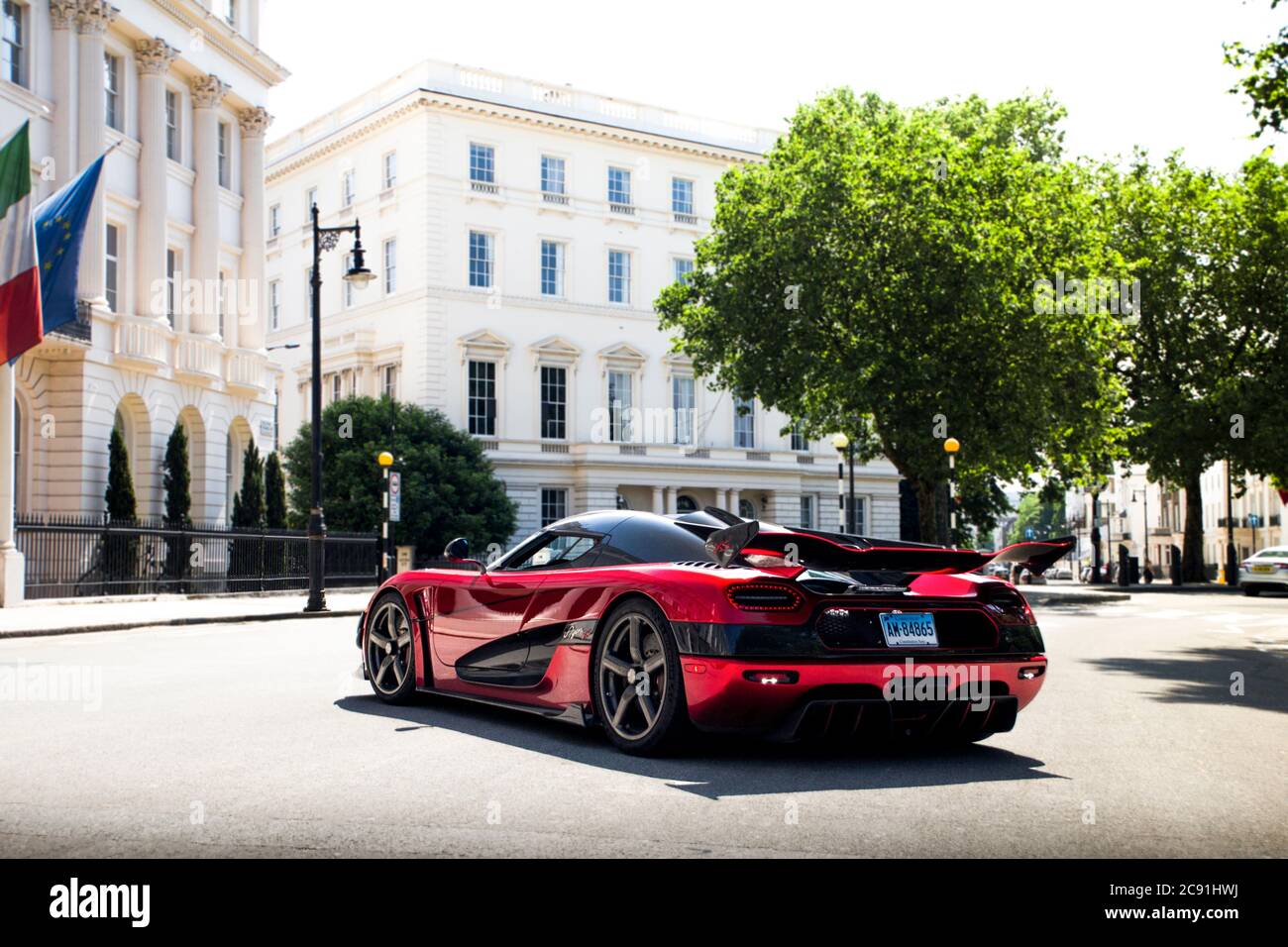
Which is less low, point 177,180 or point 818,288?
point 177,180

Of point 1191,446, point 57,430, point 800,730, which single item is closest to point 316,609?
point 57,430

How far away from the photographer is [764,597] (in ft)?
21.8

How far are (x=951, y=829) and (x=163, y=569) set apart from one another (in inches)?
1078

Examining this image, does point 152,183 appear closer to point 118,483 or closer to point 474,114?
point 118,483

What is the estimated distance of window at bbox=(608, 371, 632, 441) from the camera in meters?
58.5

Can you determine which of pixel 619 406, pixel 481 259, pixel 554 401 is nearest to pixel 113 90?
pixel 481 259

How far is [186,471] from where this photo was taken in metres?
37.5

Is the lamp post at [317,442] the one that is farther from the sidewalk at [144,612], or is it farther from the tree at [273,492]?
the tree at [273,492]

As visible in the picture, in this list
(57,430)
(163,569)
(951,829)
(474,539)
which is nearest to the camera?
(951,829)

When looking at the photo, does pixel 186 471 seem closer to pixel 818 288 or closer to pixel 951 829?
pixel 818 288

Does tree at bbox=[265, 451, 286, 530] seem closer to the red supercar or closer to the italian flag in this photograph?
the italian flag

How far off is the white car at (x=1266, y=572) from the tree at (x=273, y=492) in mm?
29553

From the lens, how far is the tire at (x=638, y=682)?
22.2ft

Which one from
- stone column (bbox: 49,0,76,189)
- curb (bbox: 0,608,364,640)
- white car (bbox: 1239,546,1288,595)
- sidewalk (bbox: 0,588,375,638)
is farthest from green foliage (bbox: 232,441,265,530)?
white car (bbox: 1239,546,1288,595)
